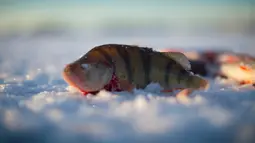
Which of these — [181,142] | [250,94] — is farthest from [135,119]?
[250,94]

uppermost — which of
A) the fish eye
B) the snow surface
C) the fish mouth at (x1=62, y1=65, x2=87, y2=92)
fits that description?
the fish eye

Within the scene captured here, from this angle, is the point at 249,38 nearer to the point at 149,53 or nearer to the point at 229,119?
the point at 149,53

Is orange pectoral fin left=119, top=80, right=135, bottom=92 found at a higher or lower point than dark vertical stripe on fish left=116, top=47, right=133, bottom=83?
lower

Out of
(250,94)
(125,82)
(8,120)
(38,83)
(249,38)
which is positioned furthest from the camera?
(249,38)

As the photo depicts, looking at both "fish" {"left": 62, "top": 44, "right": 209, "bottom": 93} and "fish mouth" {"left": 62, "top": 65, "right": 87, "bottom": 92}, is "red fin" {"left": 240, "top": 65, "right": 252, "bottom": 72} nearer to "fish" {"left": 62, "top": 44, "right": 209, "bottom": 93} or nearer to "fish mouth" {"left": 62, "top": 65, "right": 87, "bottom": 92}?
"fish" {"left": 62, "top": 44, "right": 209, "bottom": 93}

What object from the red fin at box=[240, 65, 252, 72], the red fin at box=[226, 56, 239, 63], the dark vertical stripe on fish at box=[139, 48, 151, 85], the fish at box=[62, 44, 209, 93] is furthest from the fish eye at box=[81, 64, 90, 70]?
the red fin at box=[226, 56, 239, 63]

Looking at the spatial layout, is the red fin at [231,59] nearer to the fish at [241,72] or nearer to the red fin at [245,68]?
the fish at [241,72]

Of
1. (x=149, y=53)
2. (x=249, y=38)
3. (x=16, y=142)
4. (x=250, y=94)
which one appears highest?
(x=249, y=38)

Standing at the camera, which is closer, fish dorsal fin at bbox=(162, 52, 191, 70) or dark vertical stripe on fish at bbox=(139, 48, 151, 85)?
dark vertical stripe on fish at bbox=(139, 48, 151, 85)
